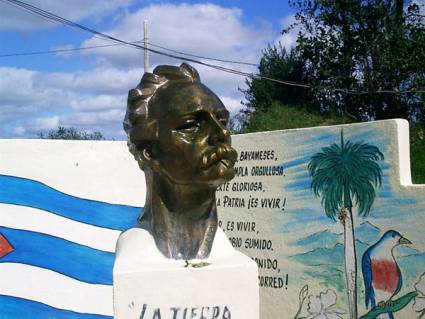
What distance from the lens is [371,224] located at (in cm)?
570

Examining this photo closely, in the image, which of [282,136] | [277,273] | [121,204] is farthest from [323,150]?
[121,204]

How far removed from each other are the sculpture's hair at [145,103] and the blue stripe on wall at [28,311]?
392 centimetres

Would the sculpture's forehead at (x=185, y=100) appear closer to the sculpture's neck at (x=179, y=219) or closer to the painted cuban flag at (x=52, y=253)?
the sculpture's neck at (x=179, y=219)

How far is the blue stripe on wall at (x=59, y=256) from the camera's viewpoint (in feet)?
22.8

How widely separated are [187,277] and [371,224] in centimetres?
285

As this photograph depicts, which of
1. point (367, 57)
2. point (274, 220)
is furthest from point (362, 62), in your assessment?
point (274, 220)

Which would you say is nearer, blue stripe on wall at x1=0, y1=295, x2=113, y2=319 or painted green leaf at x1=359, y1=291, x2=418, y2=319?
painted green leaf at x1=359, y1=291, x2=418, y2=319

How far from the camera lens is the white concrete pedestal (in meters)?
3.23

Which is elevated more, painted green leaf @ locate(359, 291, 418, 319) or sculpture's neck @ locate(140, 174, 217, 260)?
sculpture's neck @ locate(140, 174, 217, 260)

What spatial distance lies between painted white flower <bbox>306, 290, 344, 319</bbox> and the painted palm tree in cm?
19

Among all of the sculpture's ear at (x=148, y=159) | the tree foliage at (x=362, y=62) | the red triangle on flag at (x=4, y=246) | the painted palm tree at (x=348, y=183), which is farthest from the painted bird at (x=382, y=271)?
the tree foliage at (x=362, y=62)

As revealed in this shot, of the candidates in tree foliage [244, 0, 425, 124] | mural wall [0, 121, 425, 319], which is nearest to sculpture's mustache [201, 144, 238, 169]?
mural wall [0, 121, 425, 319]

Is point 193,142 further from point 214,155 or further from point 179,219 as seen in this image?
point 179,219

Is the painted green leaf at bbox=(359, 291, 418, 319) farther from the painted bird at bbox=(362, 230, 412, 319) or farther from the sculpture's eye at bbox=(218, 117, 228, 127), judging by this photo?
the sculpture's eye at bbox=(218, 117, 228, 127)
